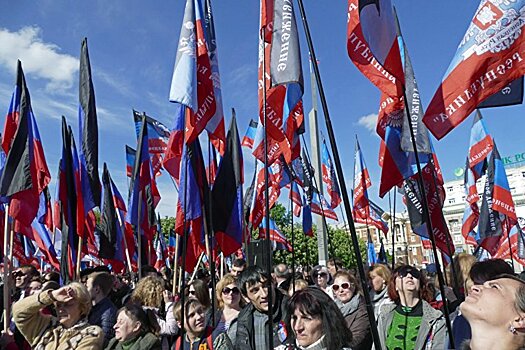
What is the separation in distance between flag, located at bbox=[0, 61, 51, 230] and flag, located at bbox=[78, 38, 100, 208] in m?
0.73

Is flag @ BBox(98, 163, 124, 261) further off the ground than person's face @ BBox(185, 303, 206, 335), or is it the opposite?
flag @ BBox(98, 163, 124, 261)

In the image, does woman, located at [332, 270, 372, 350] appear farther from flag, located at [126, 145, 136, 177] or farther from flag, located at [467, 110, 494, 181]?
flag, located at [126, 145, 136, 177]

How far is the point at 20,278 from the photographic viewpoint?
24.0 feet

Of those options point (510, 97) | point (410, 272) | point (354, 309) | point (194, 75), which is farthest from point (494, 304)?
point (194, 75)

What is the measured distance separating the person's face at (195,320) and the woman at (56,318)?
0.84 meters

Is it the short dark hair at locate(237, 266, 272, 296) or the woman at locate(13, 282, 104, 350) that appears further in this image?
the short dark hair at locate(237, 266, 272, 296)

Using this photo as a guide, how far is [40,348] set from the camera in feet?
11.9

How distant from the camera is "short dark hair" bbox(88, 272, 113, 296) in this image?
5.03 m

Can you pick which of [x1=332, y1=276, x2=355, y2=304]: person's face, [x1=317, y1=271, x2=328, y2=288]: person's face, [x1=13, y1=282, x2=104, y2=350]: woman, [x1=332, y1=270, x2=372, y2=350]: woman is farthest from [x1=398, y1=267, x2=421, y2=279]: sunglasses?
[x1=317, y1=271, x2=328, y2=288]: person's face

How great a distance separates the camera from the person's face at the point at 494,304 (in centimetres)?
217

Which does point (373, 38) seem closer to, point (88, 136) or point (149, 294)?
point (149, 294)

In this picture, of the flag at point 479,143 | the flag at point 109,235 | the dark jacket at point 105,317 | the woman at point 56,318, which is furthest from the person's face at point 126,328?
the flag at point 479,143

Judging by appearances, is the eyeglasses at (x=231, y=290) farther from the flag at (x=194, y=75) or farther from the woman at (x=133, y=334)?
the flag at (x=194, y=75)

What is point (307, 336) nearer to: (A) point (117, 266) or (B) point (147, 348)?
(B) point (147, 348)
